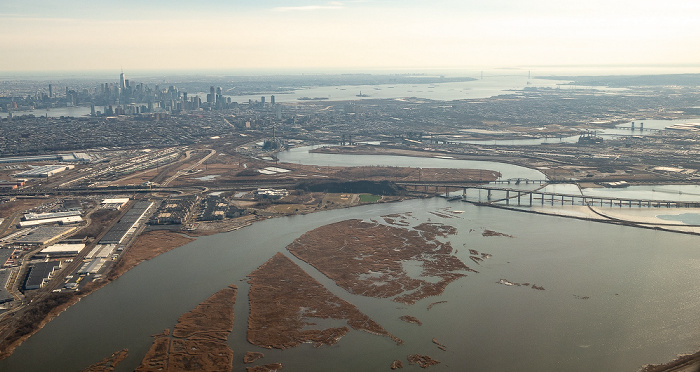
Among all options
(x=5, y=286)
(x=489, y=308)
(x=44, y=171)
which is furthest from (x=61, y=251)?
(x=44, y=171)

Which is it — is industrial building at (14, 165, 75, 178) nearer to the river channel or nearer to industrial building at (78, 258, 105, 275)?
the river channel

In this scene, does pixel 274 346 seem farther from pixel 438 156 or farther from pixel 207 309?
pixel 438 156

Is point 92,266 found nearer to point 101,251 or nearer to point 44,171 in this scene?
point 101,251

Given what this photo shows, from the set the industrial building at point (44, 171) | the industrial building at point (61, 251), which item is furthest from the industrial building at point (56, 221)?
the industrial building at point (44, 171)

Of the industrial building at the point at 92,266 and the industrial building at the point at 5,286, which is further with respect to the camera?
the industrial building at the point at 92,266

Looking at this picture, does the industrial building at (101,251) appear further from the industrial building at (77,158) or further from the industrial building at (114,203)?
the industrial building at (77,158)

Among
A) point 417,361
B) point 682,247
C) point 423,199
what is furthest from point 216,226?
point 682,247

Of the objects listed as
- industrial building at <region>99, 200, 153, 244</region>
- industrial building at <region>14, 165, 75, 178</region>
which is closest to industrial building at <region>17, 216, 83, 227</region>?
industrial building at <region>99, 200, 153, 244</region>
